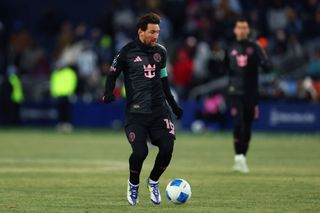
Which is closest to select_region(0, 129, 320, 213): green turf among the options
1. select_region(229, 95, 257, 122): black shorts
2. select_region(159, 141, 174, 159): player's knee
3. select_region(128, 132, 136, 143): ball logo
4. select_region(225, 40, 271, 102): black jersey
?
select_region(159, 141, 174, 159): player's knee

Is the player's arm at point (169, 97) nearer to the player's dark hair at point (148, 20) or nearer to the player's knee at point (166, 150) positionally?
the player's knee at point (166, 150)

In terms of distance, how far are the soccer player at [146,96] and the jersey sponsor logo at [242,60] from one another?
5840 mm

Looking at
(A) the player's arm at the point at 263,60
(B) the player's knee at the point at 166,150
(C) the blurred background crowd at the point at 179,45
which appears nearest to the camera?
(B) the player's knee at the point at 166,150

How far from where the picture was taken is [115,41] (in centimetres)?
3553

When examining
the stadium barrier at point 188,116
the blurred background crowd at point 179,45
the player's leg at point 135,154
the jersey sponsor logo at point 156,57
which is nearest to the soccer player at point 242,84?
the jersey sponsor logo at point 156,57

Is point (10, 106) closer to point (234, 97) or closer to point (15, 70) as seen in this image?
point (15, 70)

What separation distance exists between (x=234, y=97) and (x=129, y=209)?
22.3 ft

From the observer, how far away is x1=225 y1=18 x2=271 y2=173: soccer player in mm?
18375

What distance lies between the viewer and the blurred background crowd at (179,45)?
33031mm

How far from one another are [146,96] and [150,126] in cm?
39

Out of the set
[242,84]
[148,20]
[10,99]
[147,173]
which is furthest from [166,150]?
[10,99]

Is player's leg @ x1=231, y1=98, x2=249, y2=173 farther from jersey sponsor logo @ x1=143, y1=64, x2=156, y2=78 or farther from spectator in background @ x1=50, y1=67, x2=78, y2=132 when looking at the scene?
spectator in background @ x1=50, y1=67, x2=78, y2=132

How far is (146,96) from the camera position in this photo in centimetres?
1274

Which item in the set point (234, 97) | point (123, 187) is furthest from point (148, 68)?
point (234, 97)
